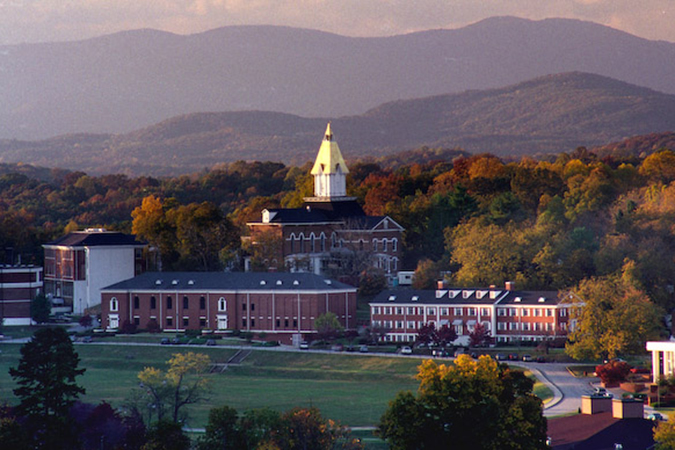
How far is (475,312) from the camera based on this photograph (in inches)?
4124

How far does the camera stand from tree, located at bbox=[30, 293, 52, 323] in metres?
115

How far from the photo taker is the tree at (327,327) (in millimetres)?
105875

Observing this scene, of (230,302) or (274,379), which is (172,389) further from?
(230,302)

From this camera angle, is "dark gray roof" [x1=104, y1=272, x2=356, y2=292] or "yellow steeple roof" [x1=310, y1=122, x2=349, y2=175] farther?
"yellow steeple roof" [x1=310, y1=122, x2=349, y2=175]

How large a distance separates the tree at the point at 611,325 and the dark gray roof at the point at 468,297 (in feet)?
16.1

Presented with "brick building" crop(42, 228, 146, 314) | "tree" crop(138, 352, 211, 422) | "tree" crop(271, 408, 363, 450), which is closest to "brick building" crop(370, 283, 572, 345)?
"tree" crop(138, 352, 211, 422)

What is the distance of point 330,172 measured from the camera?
13388 cm

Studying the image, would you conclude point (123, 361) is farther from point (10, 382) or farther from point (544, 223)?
point (544, 223)

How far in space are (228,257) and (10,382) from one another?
3157 centimetres

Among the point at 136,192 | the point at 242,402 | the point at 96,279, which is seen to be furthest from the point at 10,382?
the point at 136,192

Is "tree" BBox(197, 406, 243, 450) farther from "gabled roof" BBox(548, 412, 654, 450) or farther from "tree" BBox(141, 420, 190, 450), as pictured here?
"gabled roof" BBox(548, 412, 654, 450)

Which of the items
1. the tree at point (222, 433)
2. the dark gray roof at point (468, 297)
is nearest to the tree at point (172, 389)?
the tree at point (222, 433)

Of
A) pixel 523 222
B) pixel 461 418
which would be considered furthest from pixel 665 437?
pixel 523 222

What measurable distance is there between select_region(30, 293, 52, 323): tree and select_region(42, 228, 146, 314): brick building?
23.4 feet
